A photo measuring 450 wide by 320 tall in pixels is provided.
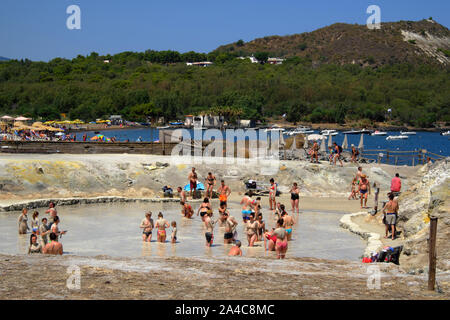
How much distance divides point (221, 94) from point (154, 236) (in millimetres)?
136607

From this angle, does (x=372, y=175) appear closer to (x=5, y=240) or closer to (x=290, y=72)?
(x=5, y=240)

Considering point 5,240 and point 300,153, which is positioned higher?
point 300,153

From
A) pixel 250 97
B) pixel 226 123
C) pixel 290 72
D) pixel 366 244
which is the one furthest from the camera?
pixel 290 72

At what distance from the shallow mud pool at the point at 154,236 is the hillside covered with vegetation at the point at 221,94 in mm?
110356

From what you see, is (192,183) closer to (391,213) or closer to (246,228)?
(246,228)

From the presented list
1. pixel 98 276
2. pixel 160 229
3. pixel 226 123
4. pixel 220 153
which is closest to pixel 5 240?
pixel 160 229

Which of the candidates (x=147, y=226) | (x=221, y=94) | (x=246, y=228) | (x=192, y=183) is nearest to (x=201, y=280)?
(x=246, y=228)

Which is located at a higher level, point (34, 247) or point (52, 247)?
point (52, 247)

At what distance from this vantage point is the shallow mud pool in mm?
14117

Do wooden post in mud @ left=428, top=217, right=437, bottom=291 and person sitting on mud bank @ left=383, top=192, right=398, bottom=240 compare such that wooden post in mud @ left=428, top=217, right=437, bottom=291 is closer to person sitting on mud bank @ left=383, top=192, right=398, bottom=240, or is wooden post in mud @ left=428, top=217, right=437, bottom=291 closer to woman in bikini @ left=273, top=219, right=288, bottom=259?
woman in bikini @ left=273, top=219, right=288, bottom=259

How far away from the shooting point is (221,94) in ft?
497

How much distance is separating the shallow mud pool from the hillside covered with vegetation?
362 feet

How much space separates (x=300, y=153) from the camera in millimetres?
31172
